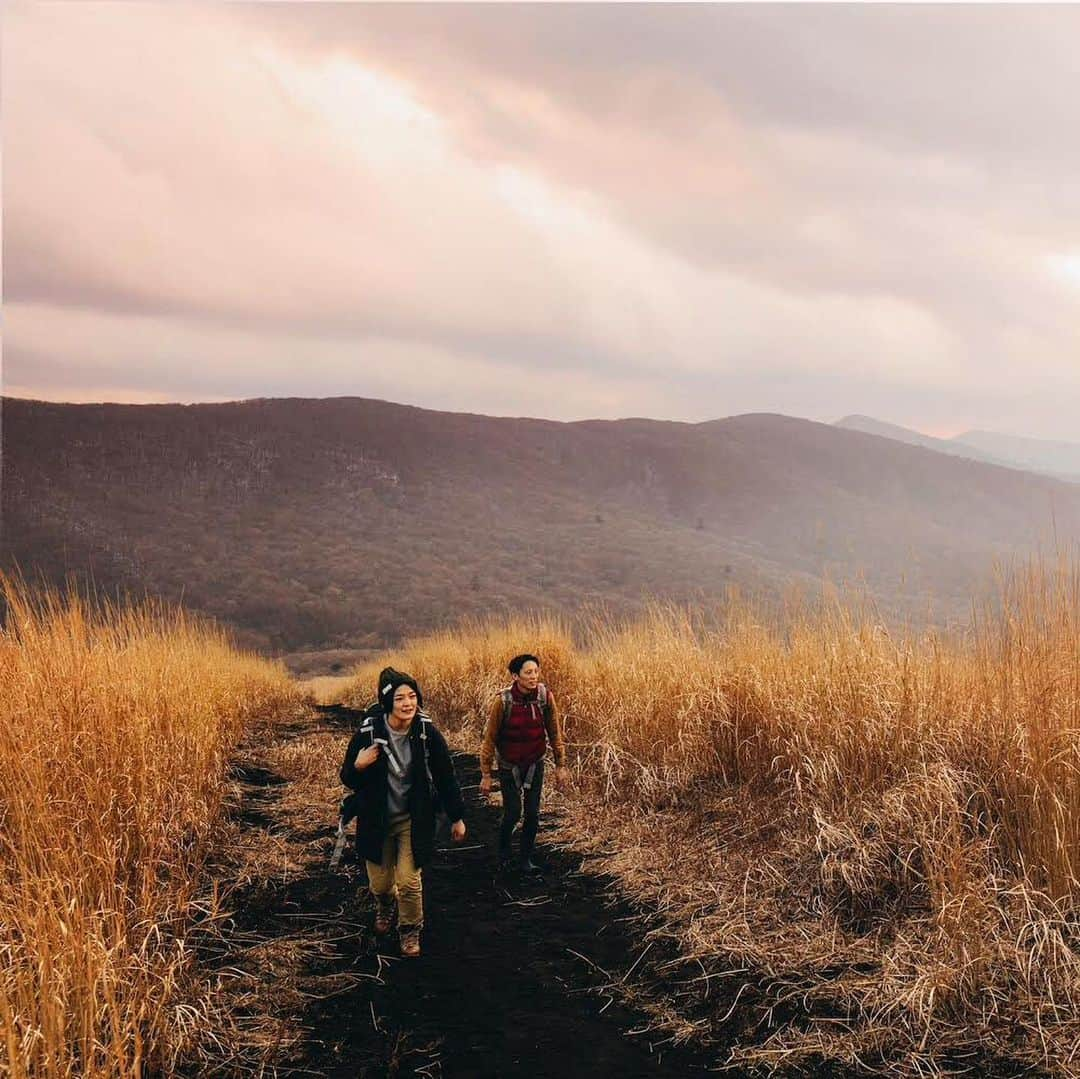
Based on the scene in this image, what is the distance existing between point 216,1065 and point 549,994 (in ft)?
4.90

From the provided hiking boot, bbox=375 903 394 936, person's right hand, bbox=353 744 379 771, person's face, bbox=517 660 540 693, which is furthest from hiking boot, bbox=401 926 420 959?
person's face, bbox=517 660 540 693

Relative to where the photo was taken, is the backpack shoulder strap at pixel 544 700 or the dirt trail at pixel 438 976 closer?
the dirt trail at pixel 438 976

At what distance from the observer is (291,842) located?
6473 mm

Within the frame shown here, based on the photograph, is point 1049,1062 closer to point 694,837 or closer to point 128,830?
point 694,837

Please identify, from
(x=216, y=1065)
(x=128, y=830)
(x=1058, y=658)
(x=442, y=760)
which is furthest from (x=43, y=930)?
(x=1058, y=658)

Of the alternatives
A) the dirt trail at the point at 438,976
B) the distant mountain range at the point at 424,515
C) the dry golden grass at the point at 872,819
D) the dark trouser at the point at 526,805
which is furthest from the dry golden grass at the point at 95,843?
the distant mountain range at the point at 424,515

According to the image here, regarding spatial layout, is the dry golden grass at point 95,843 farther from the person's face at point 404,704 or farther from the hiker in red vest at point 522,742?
the hiker in red vest at point 522,742

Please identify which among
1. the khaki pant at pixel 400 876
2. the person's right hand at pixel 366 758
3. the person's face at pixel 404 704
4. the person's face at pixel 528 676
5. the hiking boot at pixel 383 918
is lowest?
the hiking boot at pixel 383 918

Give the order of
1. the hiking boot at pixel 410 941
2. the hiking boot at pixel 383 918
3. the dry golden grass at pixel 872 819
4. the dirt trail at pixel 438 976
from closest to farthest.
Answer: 1. the dirt trail at pixel 438 976
2. the dry golden grass at pixel 872 819
3. the hiking boot at pixel 410 941
4. the hiking boot at pixel 383 918

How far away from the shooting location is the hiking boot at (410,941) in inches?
175

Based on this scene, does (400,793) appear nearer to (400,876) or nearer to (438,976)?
(400,876)

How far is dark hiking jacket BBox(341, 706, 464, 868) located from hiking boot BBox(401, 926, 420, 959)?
316 millimetres

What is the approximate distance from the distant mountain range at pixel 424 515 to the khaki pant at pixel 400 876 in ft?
122

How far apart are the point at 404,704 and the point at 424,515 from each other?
60.2 metres
